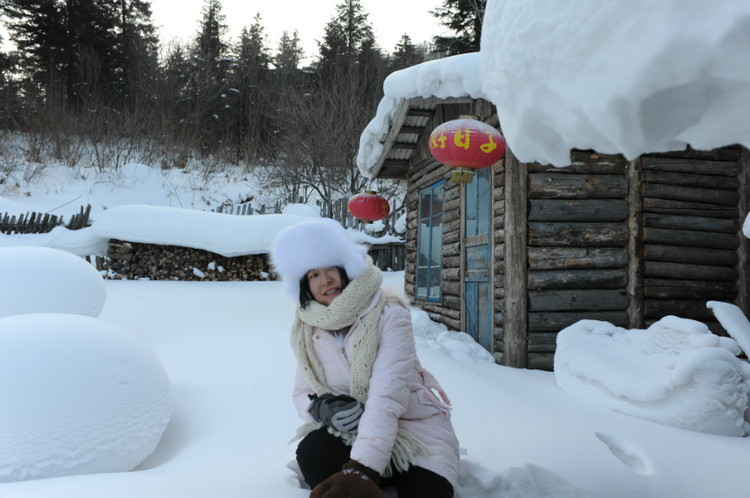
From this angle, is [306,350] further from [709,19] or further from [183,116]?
[183,116]

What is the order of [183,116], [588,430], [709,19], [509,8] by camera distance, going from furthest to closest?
1. [183,116]
2. [588,430]
3. [509,8]
4. [709,19]

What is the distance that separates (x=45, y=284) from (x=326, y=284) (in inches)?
150

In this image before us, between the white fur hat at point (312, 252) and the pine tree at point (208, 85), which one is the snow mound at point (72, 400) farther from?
the pine tree at point (208, 85)

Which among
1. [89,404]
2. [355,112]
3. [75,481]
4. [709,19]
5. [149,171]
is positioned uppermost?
[355,112]

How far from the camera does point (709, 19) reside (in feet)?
2.96

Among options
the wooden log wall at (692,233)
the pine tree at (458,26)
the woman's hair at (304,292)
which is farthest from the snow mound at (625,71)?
the pine tree at (458,26)

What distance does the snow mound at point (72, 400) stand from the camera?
214 cm

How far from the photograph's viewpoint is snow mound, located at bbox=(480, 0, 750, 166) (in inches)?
36.3

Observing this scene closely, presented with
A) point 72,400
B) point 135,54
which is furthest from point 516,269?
point 135,54

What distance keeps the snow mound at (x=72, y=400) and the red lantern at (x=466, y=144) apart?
3143 mm

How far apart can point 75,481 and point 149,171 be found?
16624 mm

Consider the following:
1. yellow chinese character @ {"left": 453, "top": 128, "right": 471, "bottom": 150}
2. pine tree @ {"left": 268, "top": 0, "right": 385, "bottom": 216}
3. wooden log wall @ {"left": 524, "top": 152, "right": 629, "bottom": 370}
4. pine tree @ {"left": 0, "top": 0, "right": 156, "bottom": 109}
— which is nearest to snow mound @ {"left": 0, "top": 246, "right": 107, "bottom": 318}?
yellow chinese character @ {"left": 453, "top": 128, "right": 471, "bottom": 150}

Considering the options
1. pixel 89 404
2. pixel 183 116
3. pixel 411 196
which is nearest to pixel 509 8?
pixel 89 404

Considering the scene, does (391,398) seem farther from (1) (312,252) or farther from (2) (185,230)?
(2) (185,230)
